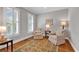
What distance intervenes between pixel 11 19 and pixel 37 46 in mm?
967

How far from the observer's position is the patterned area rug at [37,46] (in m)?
2.42

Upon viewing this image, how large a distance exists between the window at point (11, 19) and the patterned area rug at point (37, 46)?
1.55ft

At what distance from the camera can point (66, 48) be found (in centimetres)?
245

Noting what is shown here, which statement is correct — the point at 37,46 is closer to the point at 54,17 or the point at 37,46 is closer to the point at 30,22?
the point at 30,22

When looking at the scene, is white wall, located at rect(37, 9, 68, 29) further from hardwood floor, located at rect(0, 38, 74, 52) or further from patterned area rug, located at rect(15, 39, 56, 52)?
hardwood floor, located at rect(0, 38, 74, 52)

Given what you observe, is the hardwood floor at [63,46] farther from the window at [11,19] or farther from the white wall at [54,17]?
the white wall at [54,17]

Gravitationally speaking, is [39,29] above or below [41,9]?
below

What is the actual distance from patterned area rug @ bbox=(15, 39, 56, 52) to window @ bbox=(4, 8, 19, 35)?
47 centimetres

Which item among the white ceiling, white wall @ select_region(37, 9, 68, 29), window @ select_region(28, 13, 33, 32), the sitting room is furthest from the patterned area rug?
the white ceiling

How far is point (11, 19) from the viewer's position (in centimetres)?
250

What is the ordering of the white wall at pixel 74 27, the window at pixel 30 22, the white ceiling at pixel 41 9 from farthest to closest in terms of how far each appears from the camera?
the window at pixel 30 22
the white wall at pixel 74 27
the white ceiling at pixel 41 9

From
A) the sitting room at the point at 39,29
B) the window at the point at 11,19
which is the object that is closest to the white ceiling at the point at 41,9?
the sitting room at the point at 39,29

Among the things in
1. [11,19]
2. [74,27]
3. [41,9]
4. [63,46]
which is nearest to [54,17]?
[41,9]
